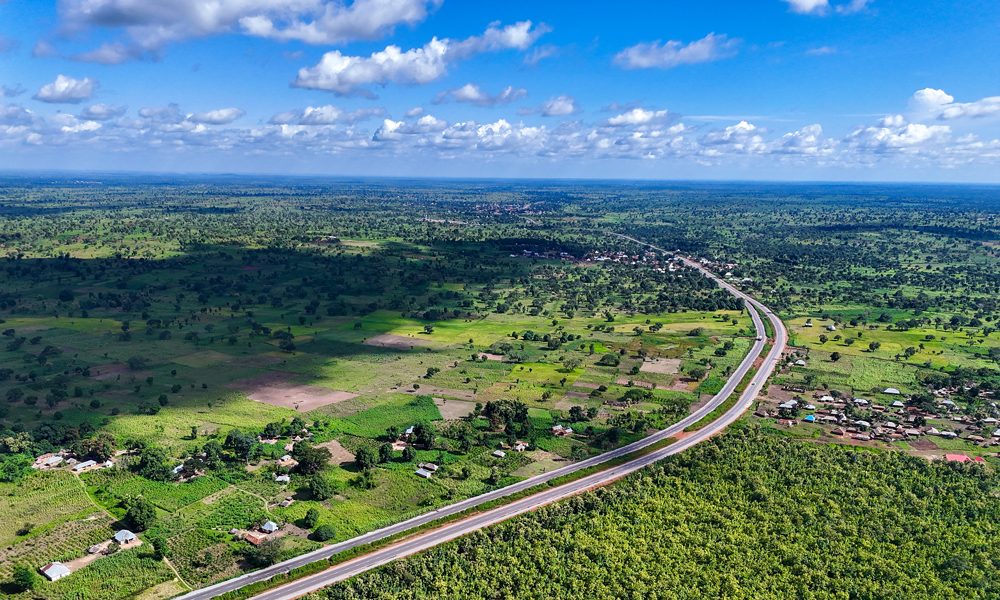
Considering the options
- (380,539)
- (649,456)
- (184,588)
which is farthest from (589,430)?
(184,588)

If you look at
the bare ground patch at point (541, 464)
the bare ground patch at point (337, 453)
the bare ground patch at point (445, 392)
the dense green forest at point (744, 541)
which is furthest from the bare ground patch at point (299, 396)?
the dense green forest at point (744, 541)

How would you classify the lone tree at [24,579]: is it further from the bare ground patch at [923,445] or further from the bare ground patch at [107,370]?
the bare ground patch at [923,445]

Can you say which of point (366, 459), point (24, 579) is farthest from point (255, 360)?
point (24, 579)

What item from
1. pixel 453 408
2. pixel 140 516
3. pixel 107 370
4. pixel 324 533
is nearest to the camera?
pixel 324 533

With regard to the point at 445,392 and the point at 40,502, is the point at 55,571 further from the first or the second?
the point at 445,392

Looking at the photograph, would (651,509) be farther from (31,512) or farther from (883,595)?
(31,512)
